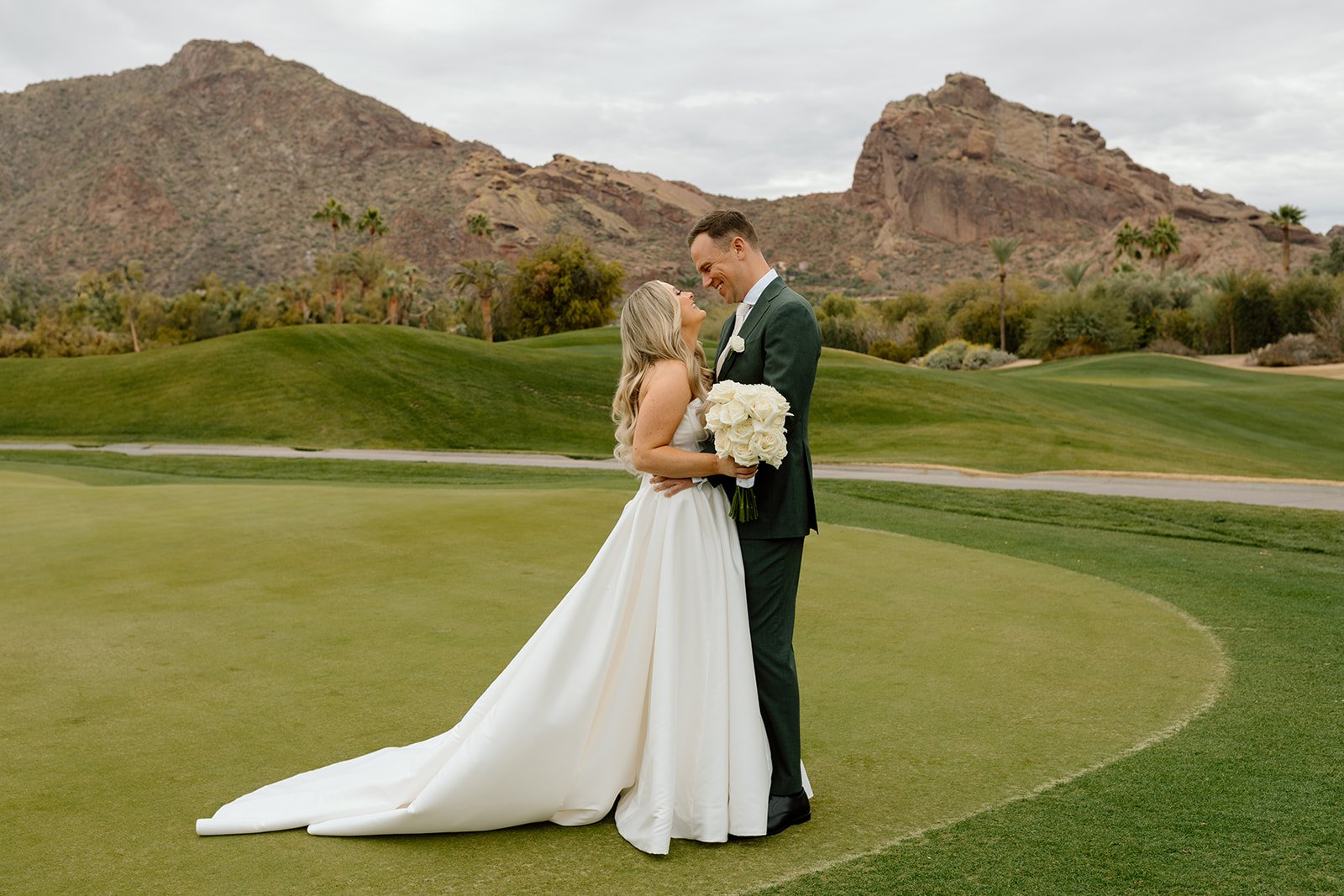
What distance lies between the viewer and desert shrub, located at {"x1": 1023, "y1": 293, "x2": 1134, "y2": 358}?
191ft

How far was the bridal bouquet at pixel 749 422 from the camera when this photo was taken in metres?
4.06

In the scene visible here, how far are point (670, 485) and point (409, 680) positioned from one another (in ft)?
7.60

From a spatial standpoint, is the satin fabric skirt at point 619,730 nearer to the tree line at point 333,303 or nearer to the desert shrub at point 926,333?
the tree line at point 333,303

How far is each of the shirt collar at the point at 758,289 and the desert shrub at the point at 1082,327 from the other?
2270 inches

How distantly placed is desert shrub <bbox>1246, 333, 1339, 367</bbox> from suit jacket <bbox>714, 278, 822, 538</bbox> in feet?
175

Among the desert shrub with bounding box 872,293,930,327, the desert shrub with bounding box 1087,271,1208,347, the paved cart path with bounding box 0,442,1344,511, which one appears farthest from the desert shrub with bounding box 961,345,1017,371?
the paved cart path with bounding box 0,442,1344,511

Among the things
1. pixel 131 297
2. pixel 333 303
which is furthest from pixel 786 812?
Answer: pixel 333 303

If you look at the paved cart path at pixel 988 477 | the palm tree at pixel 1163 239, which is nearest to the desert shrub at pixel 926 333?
the palm tree at pixel 1163 239

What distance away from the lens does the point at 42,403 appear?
3562cm

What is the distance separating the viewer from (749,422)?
409cm

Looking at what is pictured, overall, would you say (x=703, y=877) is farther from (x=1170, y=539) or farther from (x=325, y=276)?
(x=325, y=276)

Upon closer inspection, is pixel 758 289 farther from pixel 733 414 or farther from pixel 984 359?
pixel 984 359

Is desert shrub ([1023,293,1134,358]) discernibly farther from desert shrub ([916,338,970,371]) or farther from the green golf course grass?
the green golf course grass

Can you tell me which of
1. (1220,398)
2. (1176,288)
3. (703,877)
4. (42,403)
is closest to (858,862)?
(703,877)
